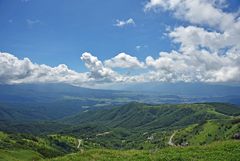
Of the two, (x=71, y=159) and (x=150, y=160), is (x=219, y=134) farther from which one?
A: (x=71, y=159)

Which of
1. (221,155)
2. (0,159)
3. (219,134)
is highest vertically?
(221,155)

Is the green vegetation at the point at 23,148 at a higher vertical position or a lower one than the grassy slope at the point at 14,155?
lower

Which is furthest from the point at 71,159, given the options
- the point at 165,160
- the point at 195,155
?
the point at 195,155

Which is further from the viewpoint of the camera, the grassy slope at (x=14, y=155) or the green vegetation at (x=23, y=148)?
the green vegetation at (x=23, y=148)

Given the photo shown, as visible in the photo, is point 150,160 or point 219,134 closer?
point 150,160

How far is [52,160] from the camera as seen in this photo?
64.7 feet

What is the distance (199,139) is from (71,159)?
11182cm

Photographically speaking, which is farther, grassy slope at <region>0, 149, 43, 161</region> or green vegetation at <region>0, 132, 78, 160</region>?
green vegetation at <region>0, 132, 78, 160</region>

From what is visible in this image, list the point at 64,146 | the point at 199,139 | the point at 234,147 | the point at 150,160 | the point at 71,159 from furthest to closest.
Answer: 1. the point at 64,146
2. the point at 199,139
3. the point at 234,147
4. the point at 71,159
5. the point at 150,160

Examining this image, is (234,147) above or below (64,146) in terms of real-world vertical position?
above

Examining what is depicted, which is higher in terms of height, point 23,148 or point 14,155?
point 14,155

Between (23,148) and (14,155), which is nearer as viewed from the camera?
(14,155)

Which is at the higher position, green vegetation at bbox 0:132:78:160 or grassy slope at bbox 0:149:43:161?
grassy slope at bbox 0:149:43:161

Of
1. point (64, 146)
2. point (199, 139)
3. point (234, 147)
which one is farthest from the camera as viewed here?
point (64, 146)
